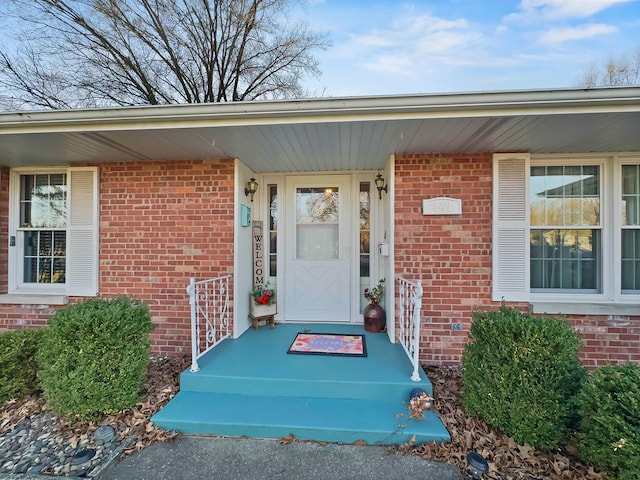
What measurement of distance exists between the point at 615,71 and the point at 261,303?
34.9 ft

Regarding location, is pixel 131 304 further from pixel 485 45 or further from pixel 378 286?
pixel 485 45

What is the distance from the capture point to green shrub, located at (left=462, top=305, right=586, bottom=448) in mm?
2049

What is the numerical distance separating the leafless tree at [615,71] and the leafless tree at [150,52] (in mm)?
6813

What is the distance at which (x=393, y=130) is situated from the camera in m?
2.71

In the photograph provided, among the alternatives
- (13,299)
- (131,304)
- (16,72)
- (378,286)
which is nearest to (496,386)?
(378,286)

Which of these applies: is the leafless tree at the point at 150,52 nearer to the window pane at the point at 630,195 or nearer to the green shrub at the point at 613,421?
the window pane at the point at 630,195

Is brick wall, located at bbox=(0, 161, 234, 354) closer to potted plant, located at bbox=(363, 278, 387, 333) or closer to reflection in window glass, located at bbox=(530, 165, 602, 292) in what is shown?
potted plant, located at bbox=(363, 278, 387, 333)

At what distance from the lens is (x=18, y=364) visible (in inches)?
107

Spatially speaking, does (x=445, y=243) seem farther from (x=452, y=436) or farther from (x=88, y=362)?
(x=88, y=362)

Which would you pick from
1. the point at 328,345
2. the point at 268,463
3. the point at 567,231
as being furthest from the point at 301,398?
the point at 567,231

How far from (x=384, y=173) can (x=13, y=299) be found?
17.2ft

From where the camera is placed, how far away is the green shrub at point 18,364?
104 inches

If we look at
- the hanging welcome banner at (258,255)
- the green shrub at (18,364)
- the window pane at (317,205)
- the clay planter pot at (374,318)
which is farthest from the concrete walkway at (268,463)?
the window pane at (317,205)

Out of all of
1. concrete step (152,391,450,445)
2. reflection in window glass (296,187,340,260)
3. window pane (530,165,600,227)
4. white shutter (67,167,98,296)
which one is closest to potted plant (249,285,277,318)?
reflection in window glass (296,187,340,260)
